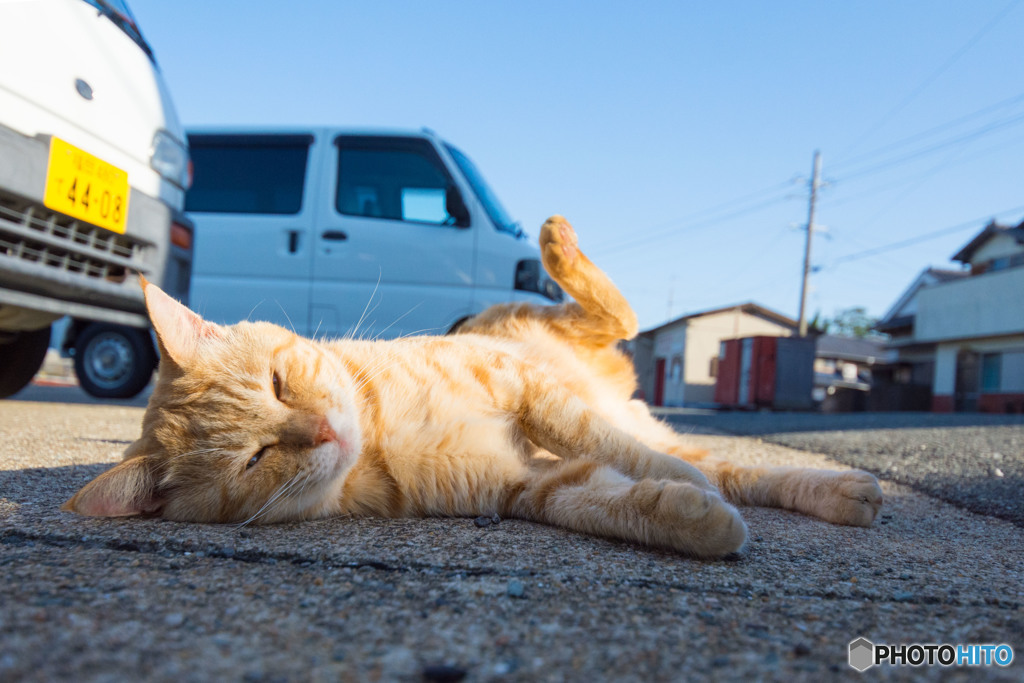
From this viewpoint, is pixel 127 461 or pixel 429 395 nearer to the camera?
pixel 127 461

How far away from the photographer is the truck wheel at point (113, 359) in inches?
187

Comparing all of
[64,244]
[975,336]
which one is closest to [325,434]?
[64,244]

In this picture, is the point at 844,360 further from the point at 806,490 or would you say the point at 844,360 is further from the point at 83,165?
the point at 83,165

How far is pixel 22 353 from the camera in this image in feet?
12.5

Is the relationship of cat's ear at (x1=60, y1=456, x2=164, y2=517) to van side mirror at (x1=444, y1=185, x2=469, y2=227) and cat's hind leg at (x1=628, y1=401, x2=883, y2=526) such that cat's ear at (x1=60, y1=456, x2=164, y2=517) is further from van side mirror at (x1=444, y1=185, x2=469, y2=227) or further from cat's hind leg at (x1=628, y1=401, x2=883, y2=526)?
van side mirror at (x1=444, y1=185, x2=469, y2=227)

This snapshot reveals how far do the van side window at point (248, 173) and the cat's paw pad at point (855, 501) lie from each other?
4.21 meters

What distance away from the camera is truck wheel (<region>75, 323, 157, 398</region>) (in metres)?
4.74

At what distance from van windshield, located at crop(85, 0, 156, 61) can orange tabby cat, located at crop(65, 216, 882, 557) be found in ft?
7.30

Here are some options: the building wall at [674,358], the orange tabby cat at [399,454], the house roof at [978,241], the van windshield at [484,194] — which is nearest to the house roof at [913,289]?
the house roof at [978,241]

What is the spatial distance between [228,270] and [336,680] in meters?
4.54

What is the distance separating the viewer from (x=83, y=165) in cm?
278

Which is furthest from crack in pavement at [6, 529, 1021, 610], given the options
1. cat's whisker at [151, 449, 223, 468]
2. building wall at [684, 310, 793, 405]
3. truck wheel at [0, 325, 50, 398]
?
building wall at [684, 310, 793, 405]

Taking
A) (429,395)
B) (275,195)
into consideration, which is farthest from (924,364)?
(429,395)

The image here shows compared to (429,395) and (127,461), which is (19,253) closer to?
(127,461)
